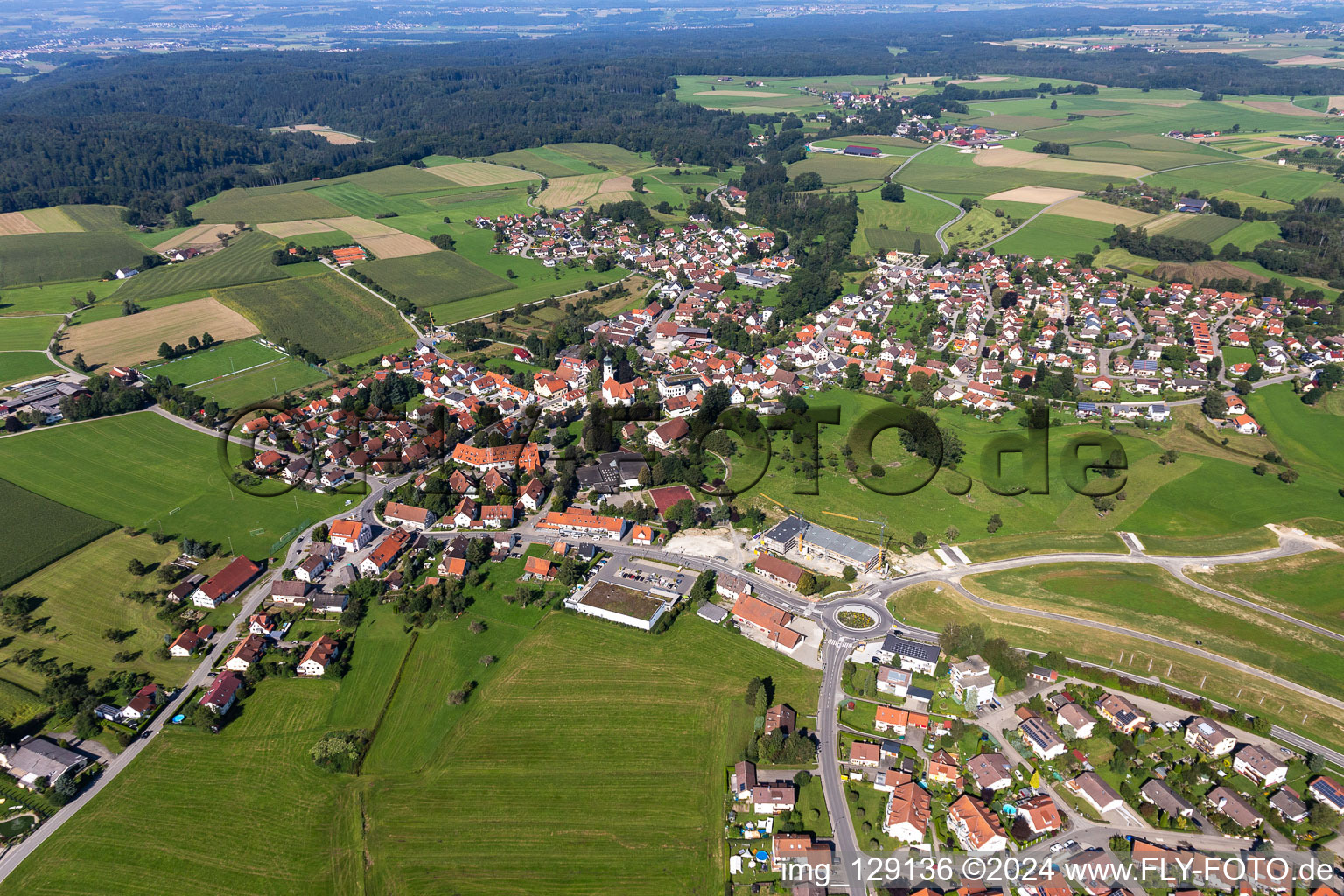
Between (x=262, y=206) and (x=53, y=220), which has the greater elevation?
(x=262, y=206)

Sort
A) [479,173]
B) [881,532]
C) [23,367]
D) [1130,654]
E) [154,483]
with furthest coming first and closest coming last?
[479,173] < [23,367] < [154,483] < [881,532] < [1130,654]

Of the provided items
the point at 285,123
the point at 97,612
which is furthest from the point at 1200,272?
the point at 285,123

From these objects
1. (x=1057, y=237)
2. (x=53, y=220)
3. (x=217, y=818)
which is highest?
(x=53, y=220)

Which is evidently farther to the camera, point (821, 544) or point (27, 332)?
point (27, 332)

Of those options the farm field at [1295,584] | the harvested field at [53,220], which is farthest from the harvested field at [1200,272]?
the harvested field at [53,220]

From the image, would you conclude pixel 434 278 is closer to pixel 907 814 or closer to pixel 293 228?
pixel 293 228

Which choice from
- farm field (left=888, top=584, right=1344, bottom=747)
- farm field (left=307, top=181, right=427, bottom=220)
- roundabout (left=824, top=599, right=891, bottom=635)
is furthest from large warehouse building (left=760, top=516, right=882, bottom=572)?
farm field (left=307, top=181, right=427, bottom=220)

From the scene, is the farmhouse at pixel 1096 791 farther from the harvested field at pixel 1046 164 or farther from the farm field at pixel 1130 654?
the harvested field at pixel 1046 164

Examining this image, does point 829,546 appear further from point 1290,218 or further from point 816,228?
point 1290,218
